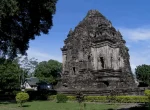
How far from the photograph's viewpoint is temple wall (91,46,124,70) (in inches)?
1175

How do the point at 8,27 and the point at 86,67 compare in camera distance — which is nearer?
the point at 8,27

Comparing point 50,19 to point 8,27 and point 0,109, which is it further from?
point 0,109

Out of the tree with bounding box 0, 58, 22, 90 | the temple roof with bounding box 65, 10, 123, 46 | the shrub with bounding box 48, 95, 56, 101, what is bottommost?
the shrub with bounding box 48, 95, 56, 101

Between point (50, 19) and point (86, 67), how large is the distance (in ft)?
28.3

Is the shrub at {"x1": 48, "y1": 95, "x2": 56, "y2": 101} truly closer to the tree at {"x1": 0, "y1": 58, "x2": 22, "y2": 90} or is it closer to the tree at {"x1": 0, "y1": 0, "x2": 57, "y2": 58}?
the tree at {"x1": 0, "y1": 0, "x2": 57, "y2": 58}

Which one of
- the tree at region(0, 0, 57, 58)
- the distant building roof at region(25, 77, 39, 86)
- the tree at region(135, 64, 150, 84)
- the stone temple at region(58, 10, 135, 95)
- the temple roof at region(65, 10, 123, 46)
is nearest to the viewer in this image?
the tree at region(0, 0, 57, 58)

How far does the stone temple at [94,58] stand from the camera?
29.1m

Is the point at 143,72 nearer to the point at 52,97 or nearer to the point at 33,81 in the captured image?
the point at 33,81

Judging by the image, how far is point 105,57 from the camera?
30.0m

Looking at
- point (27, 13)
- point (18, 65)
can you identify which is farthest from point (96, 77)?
point (18, 65)

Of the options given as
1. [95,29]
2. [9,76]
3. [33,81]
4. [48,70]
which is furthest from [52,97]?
[33,81]

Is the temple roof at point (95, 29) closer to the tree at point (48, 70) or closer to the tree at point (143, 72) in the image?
the tree at point (143, 72)

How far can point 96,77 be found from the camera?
29516mm

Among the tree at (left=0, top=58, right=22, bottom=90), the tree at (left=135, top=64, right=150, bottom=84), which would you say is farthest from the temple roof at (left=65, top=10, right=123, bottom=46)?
the tree at (left=135, top=64, right=150, bottom=84)
